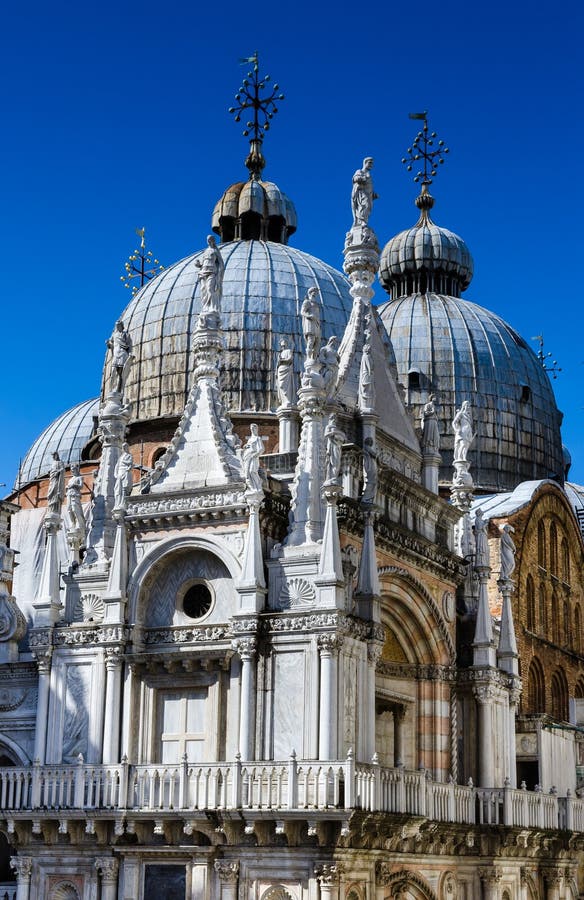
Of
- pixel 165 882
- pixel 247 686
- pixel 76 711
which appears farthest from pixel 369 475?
pixel 165 882

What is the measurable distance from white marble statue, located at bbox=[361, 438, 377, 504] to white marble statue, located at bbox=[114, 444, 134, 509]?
4.99m

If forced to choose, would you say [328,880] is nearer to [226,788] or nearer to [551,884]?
[226,788]

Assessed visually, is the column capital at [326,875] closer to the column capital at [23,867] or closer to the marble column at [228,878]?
the marble column at [228,878]

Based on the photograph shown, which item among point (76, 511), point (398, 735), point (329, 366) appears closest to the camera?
point (329, 366)

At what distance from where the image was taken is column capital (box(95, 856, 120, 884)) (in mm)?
30312

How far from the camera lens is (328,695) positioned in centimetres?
2923

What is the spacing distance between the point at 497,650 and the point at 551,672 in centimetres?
1067

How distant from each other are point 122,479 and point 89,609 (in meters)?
2.82

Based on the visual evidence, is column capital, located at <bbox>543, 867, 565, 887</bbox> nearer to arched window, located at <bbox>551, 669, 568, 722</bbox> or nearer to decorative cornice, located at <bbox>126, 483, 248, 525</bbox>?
arched window, located at <bbox>551, 669, 568, 722</bbox>

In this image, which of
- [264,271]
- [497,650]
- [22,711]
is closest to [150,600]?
[22,711]

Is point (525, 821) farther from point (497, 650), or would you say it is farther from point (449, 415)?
point (449, 415)

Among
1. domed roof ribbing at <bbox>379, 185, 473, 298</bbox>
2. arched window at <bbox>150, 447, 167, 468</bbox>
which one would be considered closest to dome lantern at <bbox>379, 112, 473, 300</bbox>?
domed roof ribbing at <bbox>379, 185, 473, 298</bbox>

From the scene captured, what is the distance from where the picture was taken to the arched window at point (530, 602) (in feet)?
156

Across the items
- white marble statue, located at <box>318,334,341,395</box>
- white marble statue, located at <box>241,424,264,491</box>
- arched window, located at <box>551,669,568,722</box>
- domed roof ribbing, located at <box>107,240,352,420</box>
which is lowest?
arched window, located at <box>551,669,568,722</box>
